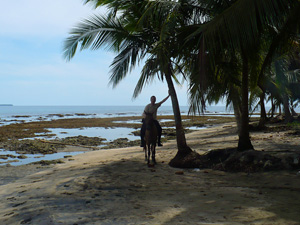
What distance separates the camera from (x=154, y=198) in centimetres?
548

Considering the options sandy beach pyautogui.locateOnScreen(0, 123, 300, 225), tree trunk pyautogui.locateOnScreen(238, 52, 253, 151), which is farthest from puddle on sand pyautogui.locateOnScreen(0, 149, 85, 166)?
tree trunk pyautogui.locateOnScreen(238, 52, 253, 151)

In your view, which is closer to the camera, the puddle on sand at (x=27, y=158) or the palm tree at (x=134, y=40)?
the palm tree at (x=134, y=40)

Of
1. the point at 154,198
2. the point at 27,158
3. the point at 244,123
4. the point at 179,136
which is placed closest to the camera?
the point at 154,198

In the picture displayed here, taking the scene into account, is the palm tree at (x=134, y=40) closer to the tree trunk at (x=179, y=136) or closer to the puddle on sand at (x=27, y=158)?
the tree trunk at (x=179, y=136)

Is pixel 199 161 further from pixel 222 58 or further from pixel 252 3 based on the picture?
pixel 252 3

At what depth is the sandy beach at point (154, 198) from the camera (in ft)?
13.9

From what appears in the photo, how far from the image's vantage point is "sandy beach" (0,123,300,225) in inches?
167

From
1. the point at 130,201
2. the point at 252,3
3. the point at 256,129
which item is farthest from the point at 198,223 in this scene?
the point at 256,129

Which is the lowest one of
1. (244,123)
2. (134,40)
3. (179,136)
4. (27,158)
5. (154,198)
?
(27,158)

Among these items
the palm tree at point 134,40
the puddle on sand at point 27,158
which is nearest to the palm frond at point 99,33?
the palm tree at point 134,40

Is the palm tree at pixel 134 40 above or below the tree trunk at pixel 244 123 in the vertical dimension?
above

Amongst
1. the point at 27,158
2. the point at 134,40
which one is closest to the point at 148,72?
the point at 134,40

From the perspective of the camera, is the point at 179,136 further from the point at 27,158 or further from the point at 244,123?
the point at 27,158

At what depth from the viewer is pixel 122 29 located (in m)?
9.26
